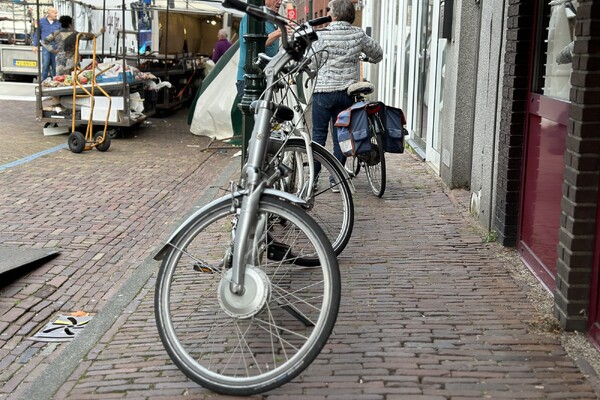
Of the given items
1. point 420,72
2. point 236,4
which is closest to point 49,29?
point 420,72

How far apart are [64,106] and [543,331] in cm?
1066

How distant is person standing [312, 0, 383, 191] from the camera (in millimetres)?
8016

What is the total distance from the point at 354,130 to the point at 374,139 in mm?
395

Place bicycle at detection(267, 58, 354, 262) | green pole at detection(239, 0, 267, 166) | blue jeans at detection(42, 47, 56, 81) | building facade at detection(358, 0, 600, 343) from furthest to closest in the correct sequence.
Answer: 1. blue jeans at detection(42, 47, 56, 81)
2. green pole at detection(239, 0, 267, 166)
3. bicycle at detection(267, 58, 354, 262)
4. building facade at detection(358, 0, 600, 343)

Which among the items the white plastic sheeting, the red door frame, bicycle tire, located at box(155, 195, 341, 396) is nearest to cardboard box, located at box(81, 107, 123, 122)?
the white plastic sheeting

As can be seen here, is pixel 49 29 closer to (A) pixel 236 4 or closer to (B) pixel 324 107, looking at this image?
(B) pixel 324 107

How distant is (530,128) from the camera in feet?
19.0

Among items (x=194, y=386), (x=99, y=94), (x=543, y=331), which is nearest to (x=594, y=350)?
(x=543, y=331)

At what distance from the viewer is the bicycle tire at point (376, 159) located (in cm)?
802

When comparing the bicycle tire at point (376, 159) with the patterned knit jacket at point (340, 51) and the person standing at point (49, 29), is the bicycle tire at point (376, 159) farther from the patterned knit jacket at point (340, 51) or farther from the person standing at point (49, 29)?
the person standing at point (49, 29)

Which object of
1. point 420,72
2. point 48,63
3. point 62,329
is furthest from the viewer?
point 48,63

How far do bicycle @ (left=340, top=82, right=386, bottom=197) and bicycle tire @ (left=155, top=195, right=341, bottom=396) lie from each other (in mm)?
3648

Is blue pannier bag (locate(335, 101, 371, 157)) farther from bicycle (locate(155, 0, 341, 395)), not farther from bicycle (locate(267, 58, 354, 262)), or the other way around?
bicycle (locate(155, 0, 341, 395))

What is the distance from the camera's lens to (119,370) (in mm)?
4047
